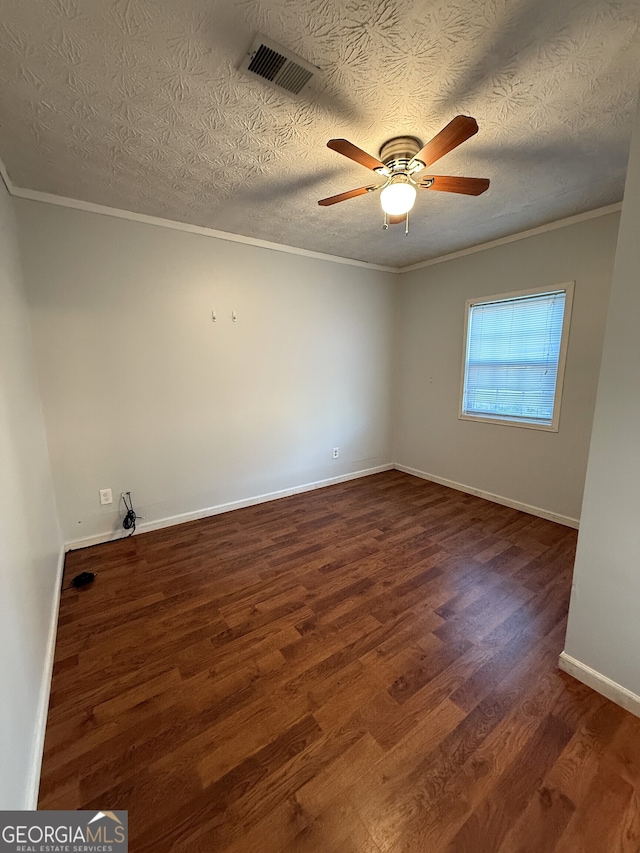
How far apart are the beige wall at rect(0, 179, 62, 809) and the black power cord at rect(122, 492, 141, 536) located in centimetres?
49

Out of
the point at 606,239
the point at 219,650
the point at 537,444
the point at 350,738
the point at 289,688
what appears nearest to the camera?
the point at 350,738

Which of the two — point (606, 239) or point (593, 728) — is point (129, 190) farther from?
point (593, 728)

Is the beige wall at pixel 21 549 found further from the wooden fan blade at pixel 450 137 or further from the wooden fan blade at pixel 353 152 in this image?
the wooden fan blade at pixel 450 137

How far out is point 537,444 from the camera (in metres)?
3.04

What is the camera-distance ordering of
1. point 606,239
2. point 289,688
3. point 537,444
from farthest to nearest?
1. point 537,444
2. point 606,239
3. point 289,688

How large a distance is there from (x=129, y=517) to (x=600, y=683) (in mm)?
3117

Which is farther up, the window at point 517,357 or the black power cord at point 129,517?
the window at point 517,357

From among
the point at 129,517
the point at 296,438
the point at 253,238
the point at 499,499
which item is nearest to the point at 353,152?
the point at 253,238

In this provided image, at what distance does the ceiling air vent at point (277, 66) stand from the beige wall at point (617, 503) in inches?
50.2

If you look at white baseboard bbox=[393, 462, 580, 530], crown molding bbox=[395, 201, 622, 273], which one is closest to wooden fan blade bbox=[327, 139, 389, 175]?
crown molding bbox=[395, 201, 622, 273]

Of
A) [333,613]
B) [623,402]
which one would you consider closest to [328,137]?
[623,402]

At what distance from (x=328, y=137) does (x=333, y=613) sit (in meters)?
2.61

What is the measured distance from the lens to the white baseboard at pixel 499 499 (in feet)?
Answer: 9.49

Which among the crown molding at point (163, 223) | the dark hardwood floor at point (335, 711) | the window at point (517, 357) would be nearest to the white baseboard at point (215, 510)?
the dark hardwood floor at point (335, 711)
